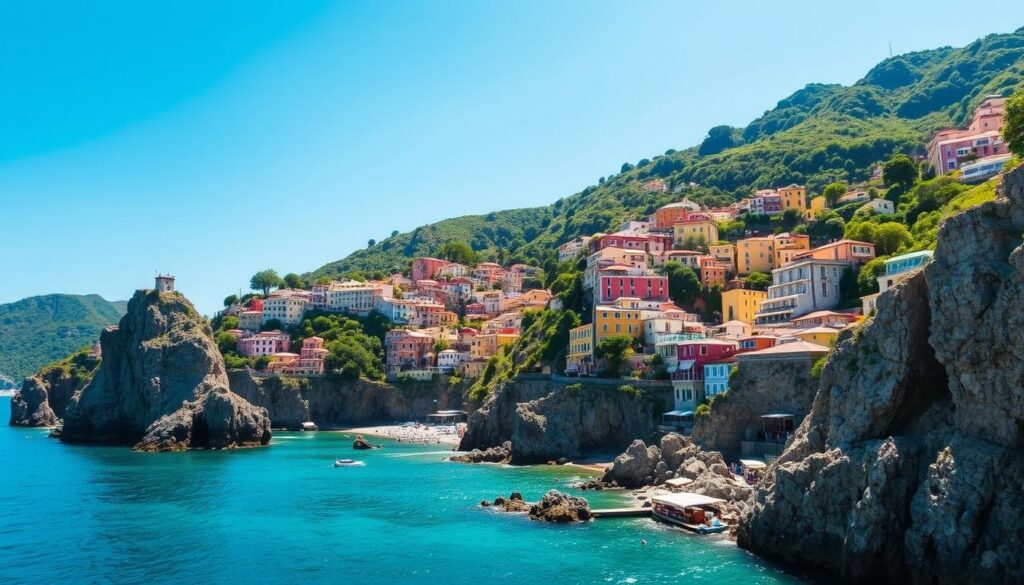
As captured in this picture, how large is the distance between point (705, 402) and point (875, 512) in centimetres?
2882

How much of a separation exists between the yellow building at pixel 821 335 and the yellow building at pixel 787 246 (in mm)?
27731

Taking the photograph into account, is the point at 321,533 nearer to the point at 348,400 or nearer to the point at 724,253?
the point at 724,253

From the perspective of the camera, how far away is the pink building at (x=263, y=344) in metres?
114

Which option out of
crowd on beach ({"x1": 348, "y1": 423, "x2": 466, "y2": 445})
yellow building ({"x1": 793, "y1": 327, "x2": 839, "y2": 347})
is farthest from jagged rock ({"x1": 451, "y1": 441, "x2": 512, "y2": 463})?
yellow building ({"x1": 793, "y1": 327, "x2": 839, "y2": 347})

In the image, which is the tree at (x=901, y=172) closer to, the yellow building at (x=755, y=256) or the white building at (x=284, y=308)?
the yellow building at (x=755, y=256)

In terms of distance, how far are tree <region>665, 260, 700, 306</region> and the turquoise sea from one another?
29246 mm

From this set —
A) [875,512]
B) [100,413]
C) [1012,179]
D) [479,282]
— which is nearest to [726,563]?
[875,512]

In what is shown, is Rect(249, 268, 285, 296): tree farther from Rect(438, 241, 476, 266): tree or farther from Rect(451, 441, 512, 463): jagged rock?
Rect(451, 441, 512, 463): jagged rock

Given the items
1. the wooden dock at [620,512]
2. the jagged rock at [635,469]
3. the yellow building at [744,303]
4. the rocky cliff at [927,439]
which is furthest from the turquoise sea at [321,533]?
the yellow building at [744,303]

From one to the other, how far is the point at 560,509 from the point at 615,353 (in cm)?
2865

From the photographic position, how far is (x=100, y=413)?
89.6 m

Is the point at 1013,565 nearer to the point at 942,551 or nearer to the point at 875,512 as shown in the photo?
the point at 942,551

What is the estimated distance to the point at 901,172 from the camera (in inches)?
3492

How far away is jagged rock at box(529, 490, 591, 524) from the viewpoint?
125 feet
